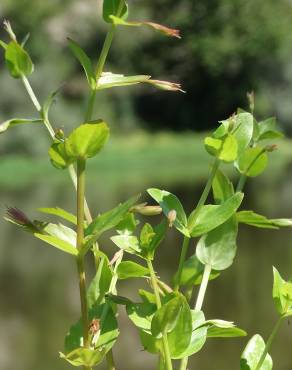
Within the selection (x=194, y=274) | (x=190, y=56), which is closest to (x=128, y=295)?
(x=194, y=274)

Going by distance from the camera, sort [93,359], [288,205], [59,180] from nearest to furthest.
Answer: [93,359]
[288,205]
[59,180]

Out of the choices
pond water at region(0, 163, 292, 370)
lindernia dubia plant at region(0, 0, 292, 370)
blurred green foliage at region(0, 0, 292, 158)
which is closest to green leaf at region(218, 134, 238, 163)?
lindernia dubia plant at region(0, 0, 292, 370)

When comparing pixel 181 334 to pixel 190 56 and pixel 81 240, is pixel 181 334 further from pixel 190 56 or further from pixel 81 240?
pixel 190 56

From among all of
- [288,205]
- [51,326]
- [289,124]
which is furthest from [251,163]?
[289,124]

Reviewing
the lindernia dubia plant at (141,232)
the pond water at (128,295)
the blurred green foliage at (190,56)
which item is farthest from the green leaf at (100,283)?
the blurred green foliage at (190,56)

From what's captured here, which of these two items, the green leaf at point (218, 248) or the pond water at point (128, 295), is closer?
the green leaf at point (218, 248)

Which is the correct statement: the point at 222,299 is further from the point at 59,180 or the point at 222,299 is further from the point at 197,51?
the point at 197,51

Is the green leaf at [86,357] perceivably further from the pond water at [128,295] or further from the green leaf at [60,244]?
the pond water at [128,295]
